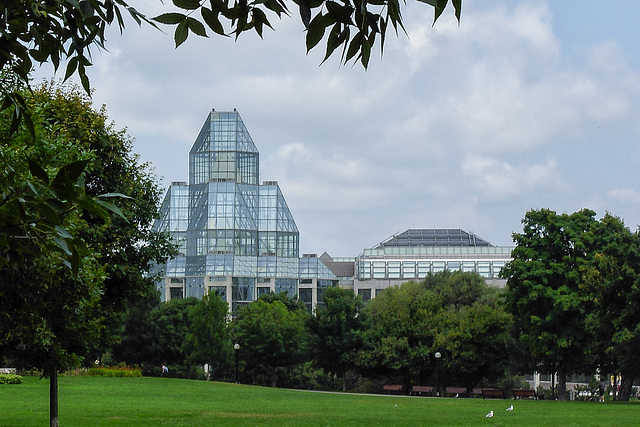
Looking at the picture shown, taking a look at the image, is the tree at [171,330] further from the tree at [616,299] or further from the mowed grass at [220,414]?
the tree at [616,299]

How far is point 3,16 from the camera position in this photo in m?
3.54

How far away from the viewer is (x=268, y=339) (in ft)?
194

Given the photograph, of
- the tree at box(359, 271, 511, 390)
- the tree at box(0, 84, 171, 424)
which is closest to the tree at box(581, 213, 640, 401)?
the tree at box(359, 271, 511, 390)

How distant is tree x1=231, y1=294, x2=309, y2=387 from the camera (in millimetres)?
59562

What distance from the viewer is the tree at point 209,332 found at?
189ft

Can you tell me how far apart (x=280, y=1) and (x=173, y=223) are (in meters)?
84.6

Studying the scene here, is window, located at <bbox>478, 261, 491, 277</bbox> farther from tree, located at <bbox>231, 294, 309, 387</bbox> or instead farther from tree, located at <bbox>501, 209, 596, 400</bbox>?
tree, located at <bbox>501, 209, 596, 400</bbox>

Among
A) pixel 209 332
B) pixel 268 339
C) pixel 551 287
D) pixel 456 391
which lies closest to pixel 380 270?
pixel 268 339

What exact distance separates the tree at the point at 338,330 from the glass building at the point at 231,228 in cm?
2572

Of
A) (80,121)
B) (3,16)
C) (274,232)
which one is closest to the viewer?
(3,16)

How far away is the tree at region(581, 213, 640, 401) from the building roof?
2609 inches

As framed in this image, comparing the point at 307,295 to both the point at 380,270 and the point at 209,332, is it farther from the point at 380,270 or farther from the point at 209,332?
the point at 209,332

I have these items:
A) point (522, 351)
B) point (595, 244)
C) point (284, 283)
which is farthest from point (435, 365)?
point (284, 283)

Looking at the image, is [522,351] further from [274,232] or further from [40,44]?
[40,44]
